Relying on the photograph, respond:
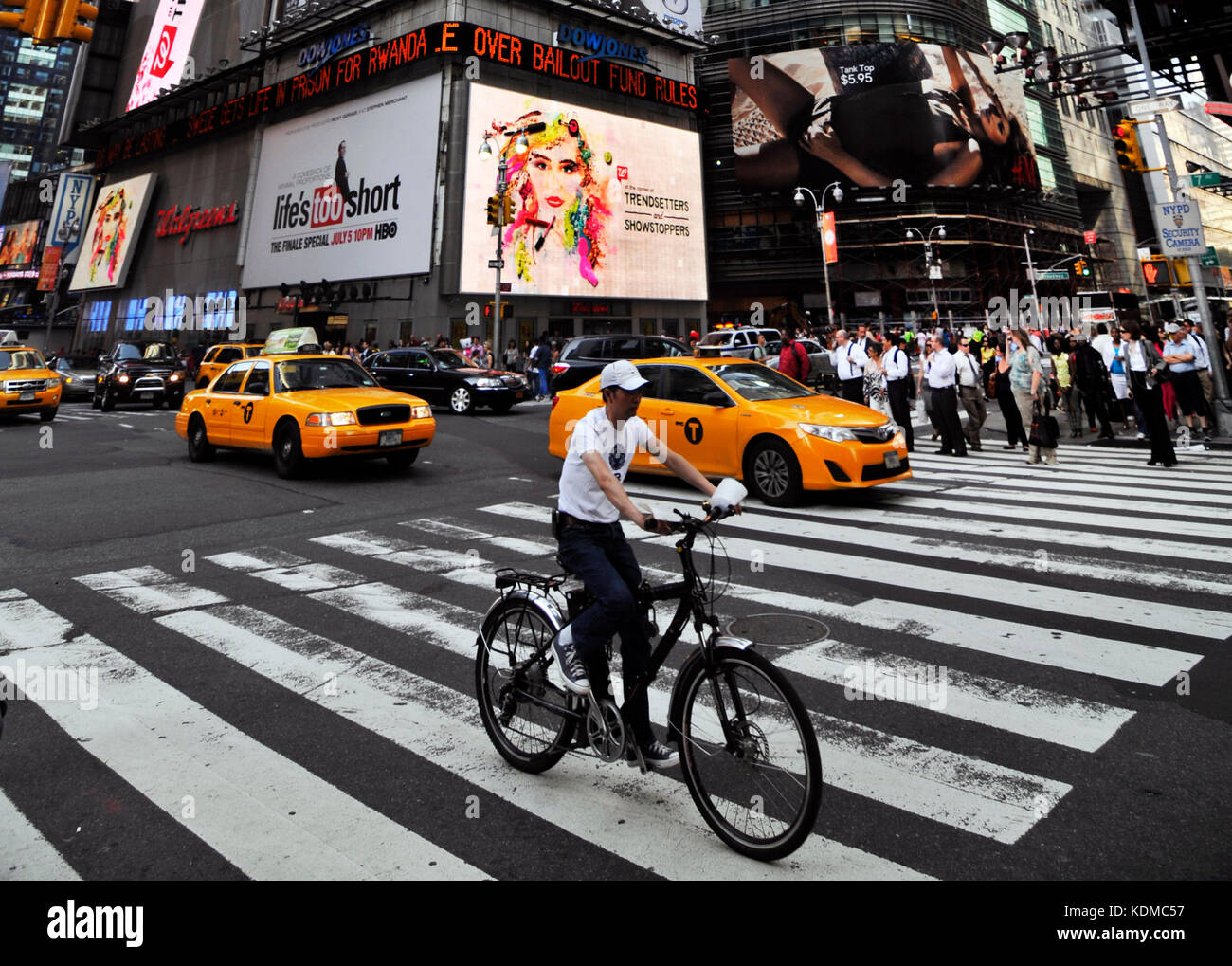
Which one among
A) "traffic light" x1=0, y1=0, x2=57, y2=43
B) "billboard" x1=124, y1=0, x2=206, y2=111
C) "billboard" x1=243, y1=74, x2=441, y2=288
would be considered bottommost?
"traffic light" x1=0, y1=0, x2=57, y2=43

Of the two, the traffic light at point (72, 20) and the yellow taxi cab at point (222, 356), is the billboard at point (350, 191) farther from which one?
the traffic light at point (72, 20)

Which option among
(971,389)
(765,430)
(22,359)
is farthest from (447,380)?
(765,430)

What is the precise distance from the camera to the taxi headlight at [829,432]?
9500mm

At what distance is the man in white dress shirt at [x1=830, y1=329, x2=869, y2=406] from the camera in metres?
16.0

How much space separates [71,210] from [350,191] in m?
44.6

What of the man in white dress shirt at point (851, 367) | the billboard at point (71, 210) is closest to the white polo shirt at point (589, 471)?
the man in white dress shirt at point (851, 367)

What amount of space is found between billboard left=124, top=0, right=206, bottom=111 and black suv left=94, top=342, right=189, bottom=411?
142 feet

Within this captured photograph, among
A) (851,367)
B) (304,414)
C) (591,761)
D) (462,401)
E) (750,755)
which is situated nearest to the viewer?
(750,755)

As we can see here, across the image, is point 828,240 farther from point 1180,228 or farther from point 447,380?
point 1180,228

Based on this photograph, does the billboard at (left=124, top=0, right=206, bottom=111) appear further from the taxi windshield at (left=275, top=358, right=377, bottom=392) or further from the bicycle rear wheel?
the bicycle rear wheel

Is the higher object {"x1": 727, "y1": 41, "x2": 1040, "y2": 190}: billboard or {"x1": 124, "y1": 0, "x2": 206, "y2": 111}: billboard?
{"x1": 124, "y1": 0, "x2": 206, "y2": 111}: billboard

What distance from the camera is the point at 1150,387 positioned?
38.9ft

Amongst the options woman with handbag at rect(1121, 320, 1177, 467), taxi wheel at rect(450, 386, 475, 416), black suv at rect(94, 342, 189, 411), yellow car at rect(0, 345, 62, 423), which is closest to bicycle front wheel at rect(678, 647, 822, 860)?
woman with handbag at rect(1121, 320, 1177, 467)
